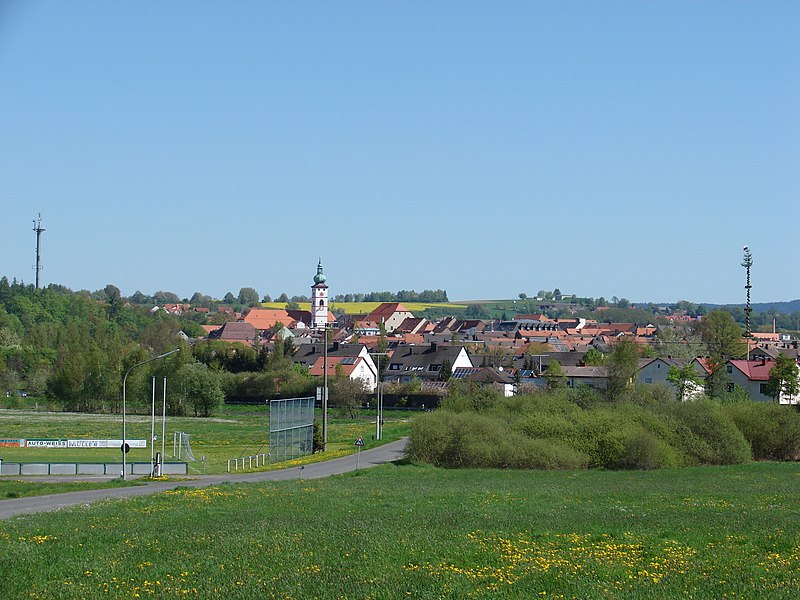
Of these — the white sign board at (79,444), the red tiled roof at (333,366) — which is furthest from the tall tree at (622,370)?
the white sign board at (79,444)

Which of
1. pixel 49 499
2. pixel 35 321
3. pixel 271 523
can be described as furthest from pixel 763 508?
pixel 35 321

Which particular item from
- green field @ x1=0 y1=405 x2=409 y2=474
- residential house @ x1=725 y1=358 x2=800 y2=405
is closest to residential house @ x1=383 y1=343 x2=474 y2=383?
green field @ x1=0 y1=405 x2=409 y2=474

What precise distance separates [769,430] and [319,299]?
483 ft

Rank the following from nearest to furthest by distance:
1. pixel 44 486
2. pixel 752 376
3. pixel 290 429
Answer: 1. pixel 44 486
2. pixel 290 429
3. pixel 752 376

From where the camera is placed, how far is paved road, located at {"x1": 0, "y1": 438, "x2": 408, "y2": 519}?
27.4m

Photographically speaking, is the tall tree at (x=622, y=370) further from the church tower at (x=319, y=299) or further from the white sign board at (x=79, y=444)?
the church tower at (x=319, y=299)

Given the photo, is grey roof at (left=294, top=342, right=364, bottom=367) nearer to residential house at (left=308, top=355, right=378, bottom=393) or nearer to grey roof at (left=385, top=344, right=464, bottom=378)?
residential house at (left=308, top=355, right=378, bottom=393)

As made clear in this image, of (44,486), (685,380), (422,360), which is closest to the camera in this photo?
(44,486)

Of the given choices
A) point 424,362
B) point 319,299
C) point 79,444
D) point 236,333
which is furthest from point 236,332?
point 79,444

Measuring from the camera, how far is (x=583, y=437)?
4394 cm

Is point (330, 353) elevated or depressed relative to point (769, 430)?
elevated

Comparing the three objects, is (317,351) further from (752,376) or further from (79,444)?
(79,444)

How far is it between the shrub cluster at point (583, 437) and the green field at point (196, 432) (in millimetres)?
7844

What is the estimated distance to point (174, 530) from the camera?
18234 mm
